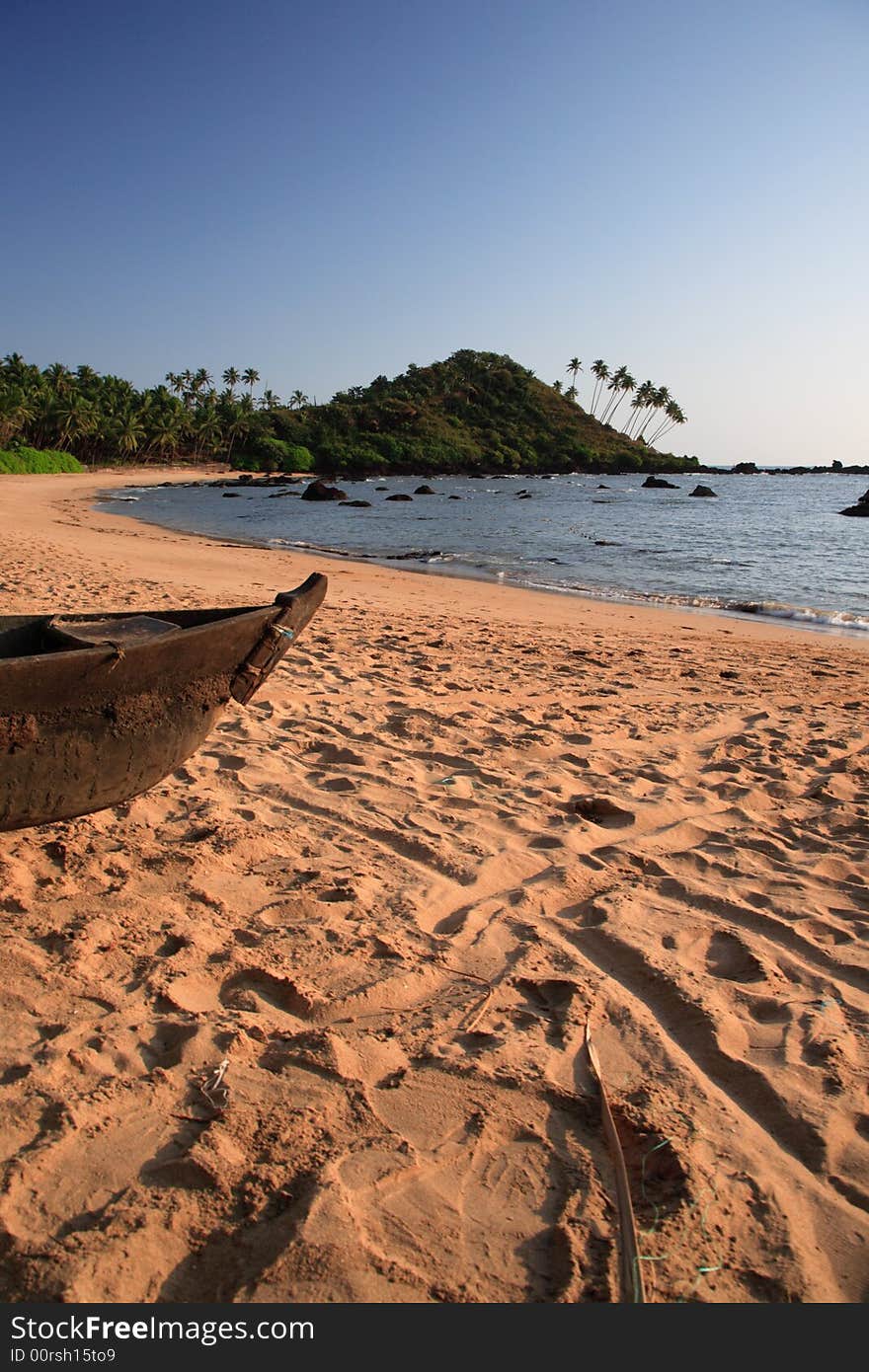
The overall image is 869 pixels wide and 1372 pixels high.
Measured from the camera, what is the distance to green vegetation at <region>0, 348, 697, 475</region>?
215 ft

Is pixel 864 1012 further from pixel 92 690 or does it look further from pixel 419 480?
pixel 419 480

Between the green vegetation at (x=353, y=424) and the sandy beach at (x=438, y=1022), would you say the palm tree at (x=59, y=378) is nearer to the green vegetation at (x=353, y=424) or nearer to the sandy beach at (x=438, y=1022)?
the green vegetation at (x=353, y=424)

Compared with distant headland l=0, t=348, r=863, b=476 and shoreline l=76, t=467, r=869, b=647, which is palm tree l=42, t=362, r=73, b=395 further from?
shoreline l=76, t=467, r=869, b=647

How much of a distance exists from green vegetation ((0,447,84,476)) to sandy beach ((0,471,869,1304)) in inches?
1941

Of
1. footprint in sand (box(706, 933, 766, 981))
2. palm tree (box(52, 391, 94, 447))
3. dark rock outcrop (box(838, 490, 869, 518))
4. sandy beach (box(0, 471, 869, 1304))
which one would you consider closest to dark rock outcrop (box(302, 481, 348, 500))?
dark rock outcrop (box(838, 490, 869, 518))

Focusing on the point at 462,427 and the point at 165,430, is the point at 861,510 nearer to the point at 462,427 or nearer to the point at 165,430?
the point at 165,430

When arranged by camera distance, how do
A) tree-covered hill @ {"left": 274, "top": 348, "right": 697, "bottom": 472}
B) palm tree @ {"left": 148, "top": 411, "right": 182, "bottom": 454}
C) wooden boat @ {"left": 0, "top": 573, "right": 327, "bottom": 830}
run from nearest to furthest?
wooden boat @ {"left": 0, "top": 573, "right": 327, "bottom": 830}
palm tree @ {"left": 148, "top": 411, "right": 182, "bottom": 454}
tree-covered hill @ {"left": 274, "top": 348, "right": 697, "bottom": 472}

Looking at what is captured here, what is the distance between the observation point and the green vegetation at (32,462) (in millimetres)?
46750

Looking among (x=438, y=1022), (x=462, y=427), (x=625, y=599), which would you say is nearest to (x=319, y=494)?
(x=625, y=599)

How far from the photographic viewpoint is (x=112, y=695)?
287cm

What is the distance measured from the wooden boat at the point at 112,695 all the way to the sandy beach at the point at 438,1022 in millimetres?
452

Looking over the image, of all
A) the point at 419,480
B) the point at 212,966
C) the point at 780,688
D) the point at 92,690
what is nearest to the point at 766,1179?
the point at 212,966

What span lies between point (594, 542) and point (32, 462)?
4068 cm

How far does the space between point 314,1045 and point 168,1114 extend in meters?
0.43
